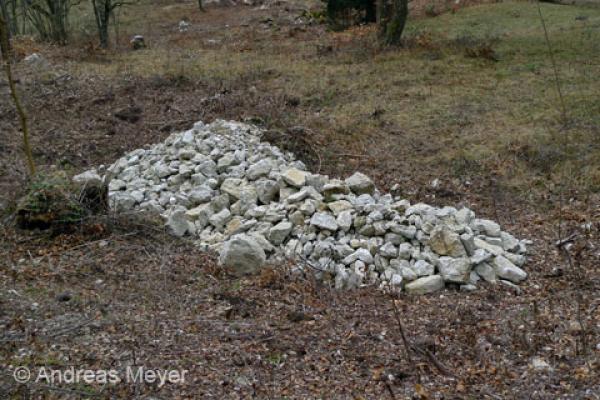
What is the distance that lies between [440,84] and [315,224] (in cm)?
574

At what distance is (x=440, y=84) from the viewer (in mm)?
9906

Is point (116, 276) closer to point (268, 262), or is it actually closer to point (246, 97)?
point (268, 262)

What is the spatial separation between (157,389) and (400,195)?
4.01 meters

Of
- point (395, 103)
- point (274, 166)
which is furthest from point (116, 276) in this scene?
point (395, 103)

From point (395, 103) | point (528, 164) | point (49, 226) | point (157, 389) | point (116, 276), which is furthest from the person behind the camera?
point (395, 103)

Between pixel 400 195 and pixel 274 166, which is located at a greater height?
pixel 274 166

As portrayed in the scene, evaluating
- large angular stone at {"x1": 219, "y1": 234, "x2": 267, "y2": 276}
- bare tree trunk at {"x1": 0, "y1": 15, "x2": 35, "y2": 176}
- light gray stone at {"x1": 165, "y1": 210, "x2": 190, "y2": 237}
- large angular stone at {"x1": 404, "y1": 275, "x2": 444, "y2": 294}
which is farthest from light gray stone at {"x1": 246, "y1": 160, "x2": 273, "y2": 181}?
bare tree trunk at {"x1": 0, "y1": 15, "x2": 35, "y2": 176}

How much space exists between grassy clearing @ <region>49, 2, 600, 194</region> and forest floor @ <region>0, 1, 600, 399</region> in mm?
43

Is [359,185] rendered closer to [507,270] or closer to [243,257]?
[243,257]

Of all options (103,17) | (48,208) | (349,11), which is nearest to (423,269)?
(48,208)

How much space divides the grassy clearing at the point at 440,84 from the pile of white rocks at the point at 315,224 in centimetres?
127

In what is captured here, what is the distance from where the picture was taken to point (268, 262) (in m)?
4.94

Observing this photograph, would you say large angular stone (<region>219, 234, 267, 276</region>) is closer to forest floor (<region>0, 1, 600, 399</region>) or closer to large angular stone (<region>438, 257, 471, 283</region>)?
forest floor (<region>0, 1, 600, 399</region>)

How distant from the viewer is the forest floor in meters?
3.60
